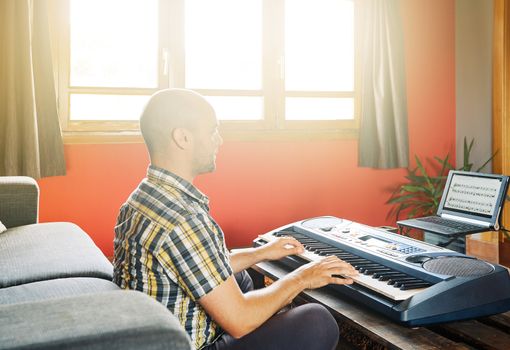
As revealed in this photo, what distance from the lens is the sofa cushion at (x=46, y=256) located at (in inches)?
68.6

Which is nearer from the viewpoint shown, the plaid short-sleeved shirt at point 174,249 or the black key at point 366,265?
the plaid short-sleeved shirt at point 174,249

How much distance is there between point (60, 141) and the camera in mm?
3207

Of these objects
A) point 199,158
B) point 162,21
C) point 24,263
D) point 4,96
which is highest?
point 162,21

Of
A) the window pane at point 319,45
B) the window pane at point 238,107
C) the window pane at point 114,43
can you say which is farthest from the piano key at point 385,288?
the window pane at point 319,45

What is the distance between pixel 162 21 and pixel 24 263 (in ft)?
7.28

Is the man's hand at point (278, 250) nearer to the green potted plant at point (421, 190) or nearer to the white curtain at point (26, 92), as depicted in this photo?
the white curtain at point (26, 92)

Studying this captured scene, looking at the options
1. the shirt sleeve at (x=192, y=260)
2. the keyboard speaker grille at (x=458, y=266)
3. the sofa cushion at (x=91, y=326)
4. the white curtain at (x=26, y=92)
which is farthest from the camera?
the white curtain at (x=26, y=92)

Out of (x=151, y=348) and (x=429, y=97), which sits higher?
(x=429, y=97)

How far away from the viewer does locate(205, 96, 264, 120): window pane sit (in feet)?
12.6

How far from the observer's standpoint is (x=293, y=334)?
4.26 ft

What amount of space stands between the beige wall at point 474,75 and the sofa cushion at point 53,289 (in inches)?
143

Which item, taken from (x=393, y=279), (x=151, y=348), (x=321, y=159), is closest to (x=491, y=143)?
(x=321, y=159)

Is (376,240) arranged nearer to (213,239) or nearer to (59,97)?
(213,239)

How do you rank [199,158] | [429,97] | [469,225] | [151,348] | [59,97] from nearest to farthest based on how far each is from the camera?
[151,348] → [199,158] → [469,225] → [59,97] → [429,97]
